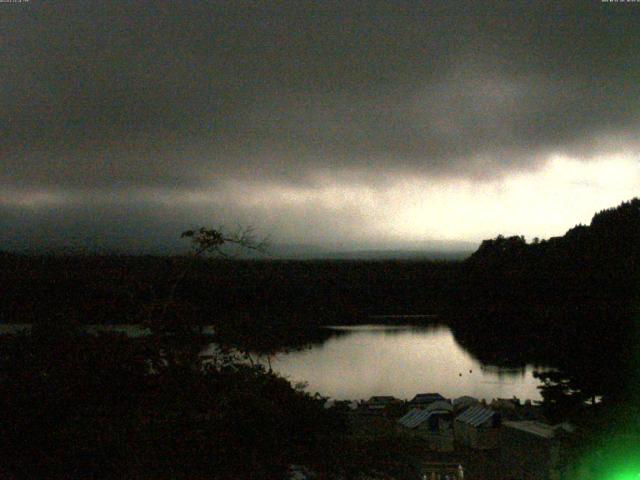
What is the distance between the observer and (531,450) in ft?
28.2

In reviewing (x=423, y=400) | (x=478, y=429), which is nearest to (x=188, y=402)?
(x=478, y=429)

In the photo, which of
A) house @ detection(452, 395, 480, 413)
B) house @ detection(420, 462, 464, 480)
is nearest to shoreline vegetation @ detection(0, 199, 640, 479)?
house @ detection(420, 462, 464, 480)

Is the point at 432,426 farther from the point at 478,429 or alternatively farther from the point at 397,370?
the point at 397,370

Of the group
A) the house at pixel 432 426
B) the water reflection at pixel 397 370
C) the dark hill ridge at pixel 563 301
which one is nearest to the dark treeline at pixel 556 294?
the dark hill ridge at pixel 563 301

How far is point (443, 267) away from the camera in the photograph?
65.9 m

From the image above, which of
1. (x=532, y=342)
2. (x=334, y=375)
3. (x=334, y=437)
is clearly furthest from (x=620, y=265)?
(x=334, y=437)

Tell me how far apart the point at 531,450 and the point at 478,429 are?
350 centimetres

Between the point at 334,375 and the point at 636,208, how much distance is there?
11496mm

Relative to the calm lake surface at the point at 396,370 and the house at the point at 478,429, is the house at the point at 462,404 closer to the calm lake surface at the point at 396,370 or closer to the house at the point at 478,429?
the house at the point at 478,429

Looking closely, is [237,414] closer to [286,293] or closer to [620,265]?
[620,265]

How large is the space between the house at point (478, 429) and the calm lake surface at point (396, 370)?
493 cm

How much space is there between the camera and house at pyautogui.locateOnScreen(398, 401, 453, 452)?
11891 mm

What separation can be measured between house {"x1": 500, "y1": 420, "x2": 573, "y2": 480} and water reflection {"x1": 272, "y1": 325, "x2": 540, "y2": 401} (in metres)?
7.75

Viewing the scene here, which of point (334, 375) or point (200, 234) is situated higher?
point (200, 234)
